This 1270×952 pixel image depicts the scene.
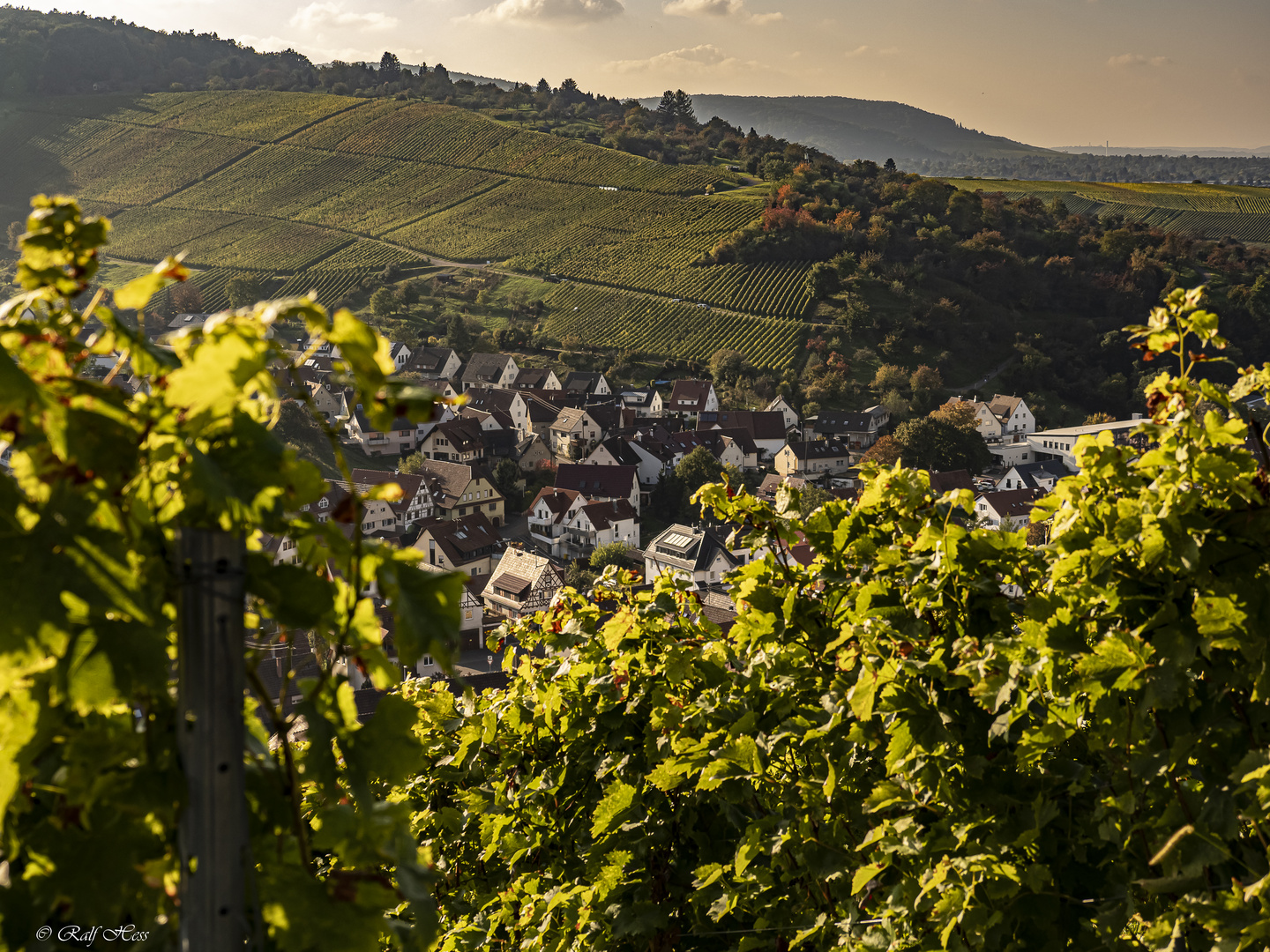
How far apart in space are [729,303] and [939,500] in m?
70.6

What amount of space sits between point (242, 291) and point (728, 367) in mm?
35576

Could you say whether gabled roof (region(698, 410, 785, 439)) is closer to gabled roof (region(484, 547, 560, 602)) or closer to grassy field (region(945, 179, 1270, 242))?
gabled roof (region(484, 547, 560, 602))

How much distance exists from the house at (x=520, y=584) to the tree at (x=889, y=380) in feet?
113

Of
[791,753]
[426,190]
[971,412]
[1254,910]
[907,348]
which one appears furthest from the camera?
[426,190]

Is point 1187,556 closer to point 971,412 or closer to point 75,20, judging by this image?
point 971,412

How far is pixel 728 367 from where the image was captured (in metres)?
62.2

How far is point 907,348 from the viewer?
68.4 metres

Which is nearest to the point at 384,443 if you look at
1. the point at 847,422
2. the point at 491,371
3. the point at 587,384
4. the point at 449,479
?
the point at 449,479

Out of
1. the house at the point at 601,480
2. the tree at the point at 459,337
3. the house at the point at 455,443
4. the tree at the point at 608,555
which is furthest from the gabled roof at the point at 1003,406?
the tree at the point at 459,337

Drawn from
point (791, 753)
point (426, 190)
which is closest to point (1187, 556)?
point (791, 753)

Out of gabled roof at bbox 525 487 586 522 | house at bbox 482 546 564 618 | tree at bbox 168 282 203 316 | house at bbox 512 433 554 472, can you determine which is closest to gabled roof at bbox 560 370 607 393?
house at bbox 512 433 554 472

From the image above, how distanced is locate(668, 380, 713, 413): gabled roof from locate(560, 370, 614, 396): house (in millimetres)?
5242

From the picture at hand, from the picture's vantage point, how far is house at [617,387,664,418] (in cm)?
6006

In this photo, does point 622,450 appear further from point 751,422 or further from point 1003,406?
point 1003,406
